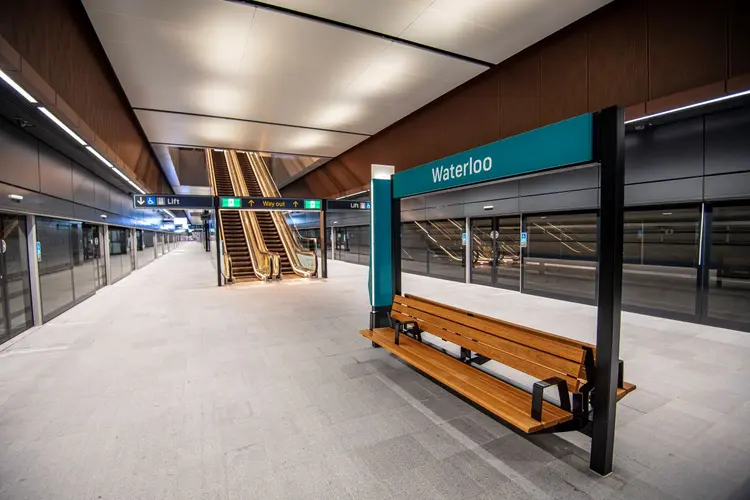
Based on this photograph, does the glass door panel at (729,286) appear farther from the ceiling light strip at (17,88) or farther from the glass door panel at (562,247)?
the ceiling light strip at (17,88)

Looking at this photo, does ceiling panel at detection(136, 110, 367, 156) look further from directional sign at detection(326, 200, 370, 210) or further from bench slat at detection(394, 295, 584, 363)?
bench slat at detection(394, 295, 584, 363)

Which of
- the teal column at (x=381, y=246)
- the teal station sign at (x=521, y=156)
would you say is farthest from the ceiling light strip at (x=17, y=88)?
the teal station sign at (x=521, y=156)

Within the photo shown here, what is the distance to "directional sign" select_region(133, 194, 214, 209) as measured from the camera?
9.72m

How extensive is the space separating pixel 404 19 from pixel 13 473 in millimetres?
5911

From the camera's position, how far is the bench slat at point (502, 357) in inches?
91.9

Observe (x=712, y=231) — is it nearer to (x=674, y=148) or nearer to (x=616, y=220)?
(x=674, y=148)

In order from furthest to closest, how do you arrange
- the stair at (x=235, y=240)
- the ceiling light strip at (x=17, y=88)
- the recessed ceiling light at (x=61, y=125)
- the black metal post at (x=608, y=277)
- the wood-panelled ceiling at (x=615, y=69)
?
1. the stair at (x=235, y=240)
2. the recessed ceiling light at (x=61, y=125)
3. the wood-panelled ceiling at (x=615, y=69)
4. the ceiling light strip at (x=17, y=88)
5. the black metal post at (x=608, y=277)

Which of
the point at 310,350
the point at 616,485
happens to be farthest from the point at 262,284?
the point at 616,485

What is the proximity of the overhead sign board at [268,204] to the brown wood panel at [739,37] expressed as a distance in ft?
32.1

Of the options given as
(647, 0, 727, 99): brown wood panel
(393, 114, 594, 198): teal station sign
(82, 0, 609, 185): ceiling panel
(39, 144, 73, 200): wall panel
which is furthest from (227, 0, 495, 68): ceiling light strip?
(39, 144, 73, 200): wall panel

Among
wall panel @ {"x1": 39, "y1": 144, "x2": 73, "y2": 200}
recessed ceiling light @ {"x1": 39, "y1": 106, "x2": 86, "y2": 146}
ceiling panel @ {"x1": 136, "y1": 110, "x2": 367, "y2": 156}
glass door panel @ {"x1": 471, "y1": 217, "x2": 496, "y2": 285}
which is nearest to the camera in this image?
recessed ceiling light @ {"x1": 39, "y1": 106, "x2": 86, "y2": 146}

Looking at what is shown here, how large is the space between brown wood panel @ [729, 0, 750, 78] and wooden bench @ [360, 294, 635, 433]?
12.7ft

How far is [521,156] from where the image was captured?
248 cm

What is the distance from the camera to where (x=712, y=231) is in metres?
5.43
